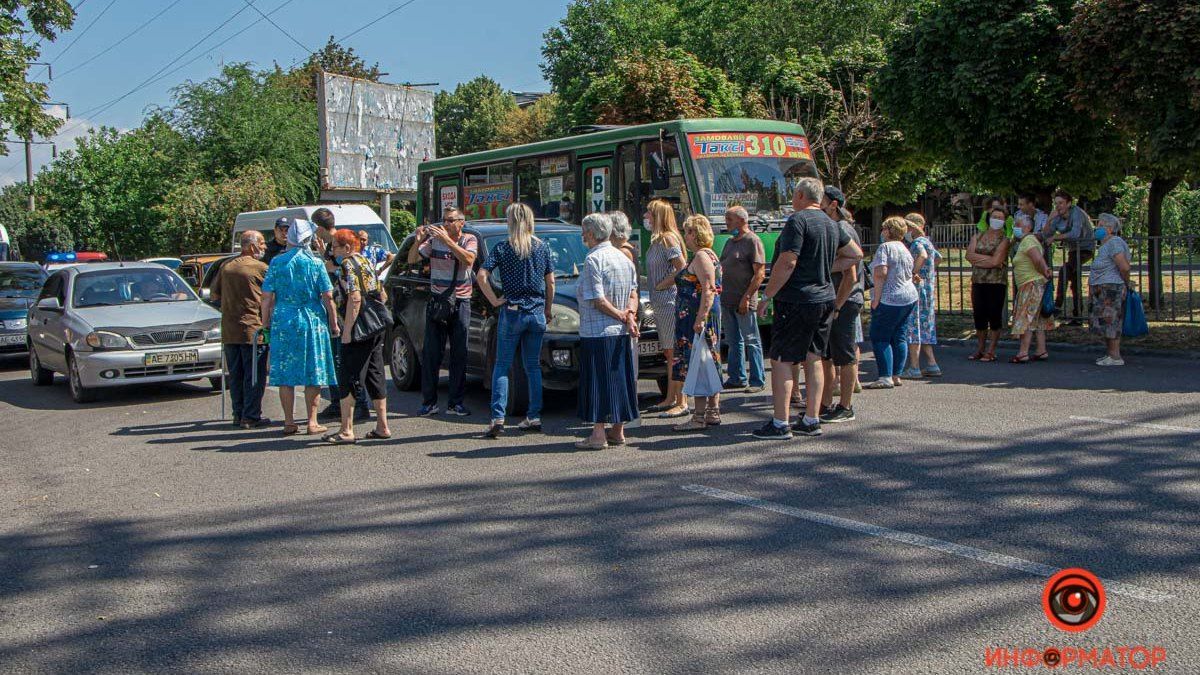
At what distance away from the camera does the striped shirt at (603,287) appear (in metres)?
8.10

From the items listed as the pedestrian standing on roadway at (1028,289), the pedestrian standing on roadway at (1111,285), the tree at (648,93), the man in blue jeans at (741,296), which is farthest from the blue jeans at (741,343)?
the tree at (648,93)

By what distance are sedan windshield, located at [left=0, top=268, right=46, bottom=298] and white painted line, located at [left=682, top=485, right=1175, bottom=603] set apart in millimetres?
14443

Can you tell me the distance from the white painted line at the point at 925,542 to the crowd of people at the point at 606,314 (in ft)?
5.76

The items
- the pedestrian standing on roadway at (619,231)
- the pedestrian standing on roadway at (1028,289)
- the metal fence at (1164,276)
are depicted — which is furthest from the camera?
the metal fence at (1164,276)

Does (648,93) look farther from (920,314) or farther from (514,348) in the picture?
(514,348)

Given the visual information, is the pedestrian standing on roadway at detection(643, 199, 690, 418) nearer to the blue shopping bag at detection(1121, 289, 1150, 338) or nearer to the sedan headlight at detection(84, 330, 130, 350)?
the blue shopping bag at detection(1121, 289, 1150, 338)

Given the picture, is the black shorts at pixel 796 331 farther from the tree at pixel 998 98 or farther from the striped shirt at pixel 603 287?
the tree at pixel 998 98

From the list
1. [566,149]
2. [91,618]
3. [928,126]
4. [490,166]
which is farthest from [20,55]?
[91,618]

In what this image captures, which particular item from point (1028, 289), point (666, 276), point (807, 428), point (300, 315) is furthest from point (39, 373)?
point (1028, 289)

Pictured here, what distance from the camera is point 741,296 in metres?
9.91

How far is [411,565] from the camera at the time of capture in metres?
5.50

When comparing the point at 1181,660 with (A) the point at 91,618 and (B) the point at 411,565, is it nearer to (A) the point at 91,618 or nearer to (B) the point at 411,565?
(B) the point at 411,565

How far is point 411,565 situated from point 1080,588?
3.11m

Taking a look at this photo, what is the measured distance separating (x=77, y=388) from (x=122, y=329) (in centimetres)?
89
